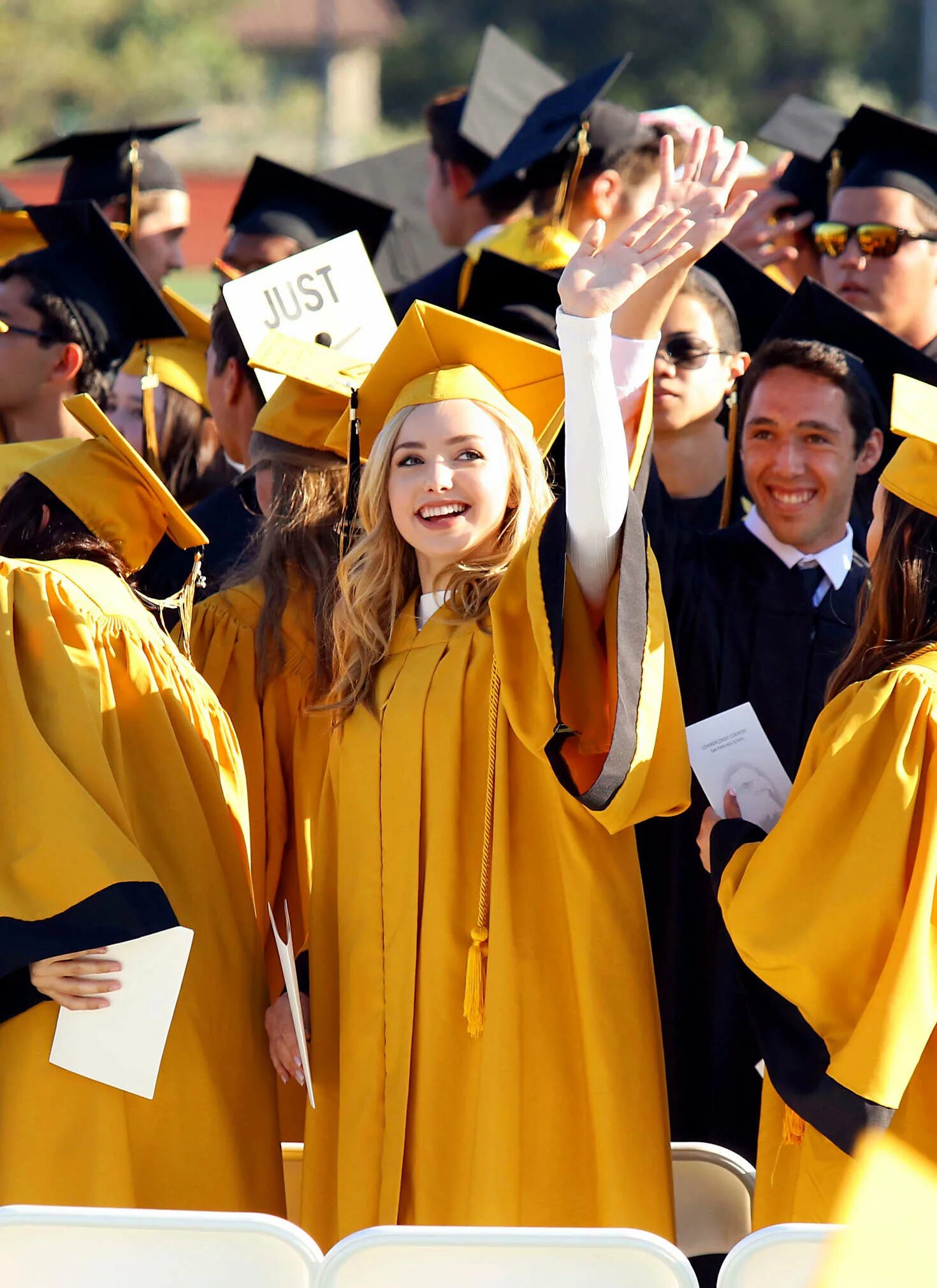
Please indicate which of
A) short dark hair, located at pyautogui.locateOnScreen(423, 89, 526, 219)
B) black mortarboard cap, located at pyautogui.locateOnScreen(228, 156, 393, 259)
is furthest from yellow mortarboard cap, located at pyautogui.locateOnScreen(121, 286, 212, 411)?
short dark hair, located at pyautogui.locateOnScreen(423, 89, 526, 219)

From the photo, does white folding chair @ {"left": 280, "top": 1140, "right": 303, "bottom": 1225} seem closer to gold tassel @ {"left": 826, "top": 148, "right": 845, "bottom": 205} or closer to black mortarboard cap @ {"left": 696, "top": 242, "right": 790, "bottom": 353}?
black mortarboard cap @ {"left": 696, "top": 242, "right": 790, "bottom": 353}

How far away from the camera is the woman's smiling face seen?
3.20 meters

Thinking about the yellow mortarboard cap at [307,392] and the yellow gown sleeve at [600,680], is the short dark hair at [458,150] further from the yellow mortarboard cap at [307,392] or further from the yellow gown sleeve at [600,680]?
the yellow gown sleeve at [600,680]

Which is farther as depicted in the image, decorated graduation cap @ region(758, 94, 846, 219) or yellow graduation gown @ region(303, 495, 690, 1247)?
decorated graduation cap @ region(758, 94, 846, 219)

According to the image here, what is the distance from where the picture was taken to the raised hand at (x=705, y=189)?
2.89 metres

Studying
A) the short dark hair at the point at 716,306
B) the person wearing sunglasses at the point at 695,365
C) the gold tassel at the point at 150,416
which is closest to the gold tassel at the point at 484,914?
the person wearing sunglasses at the point at 695,365

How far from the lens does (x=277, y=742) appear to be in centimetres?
376

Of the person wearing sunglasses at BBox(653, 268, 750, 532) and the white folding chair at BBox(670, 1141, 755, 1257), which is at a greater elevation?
the person wearing sunglasses at BBox(653, 268, 750, 532)

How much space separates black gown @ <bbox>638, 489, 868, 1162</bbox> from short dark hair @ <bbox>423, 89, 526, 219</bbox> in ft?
9.05

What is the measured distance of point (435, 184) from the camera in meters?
6.62

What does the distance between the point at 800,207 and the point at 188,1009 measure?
3.96 m

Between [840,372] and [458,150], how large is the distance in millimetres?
3151

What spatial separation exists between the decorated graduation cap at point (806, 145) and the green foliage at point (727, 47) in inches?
1272

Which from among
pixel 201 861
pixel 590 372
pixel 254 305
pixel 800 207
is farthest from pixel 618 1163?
pixel 800 207
